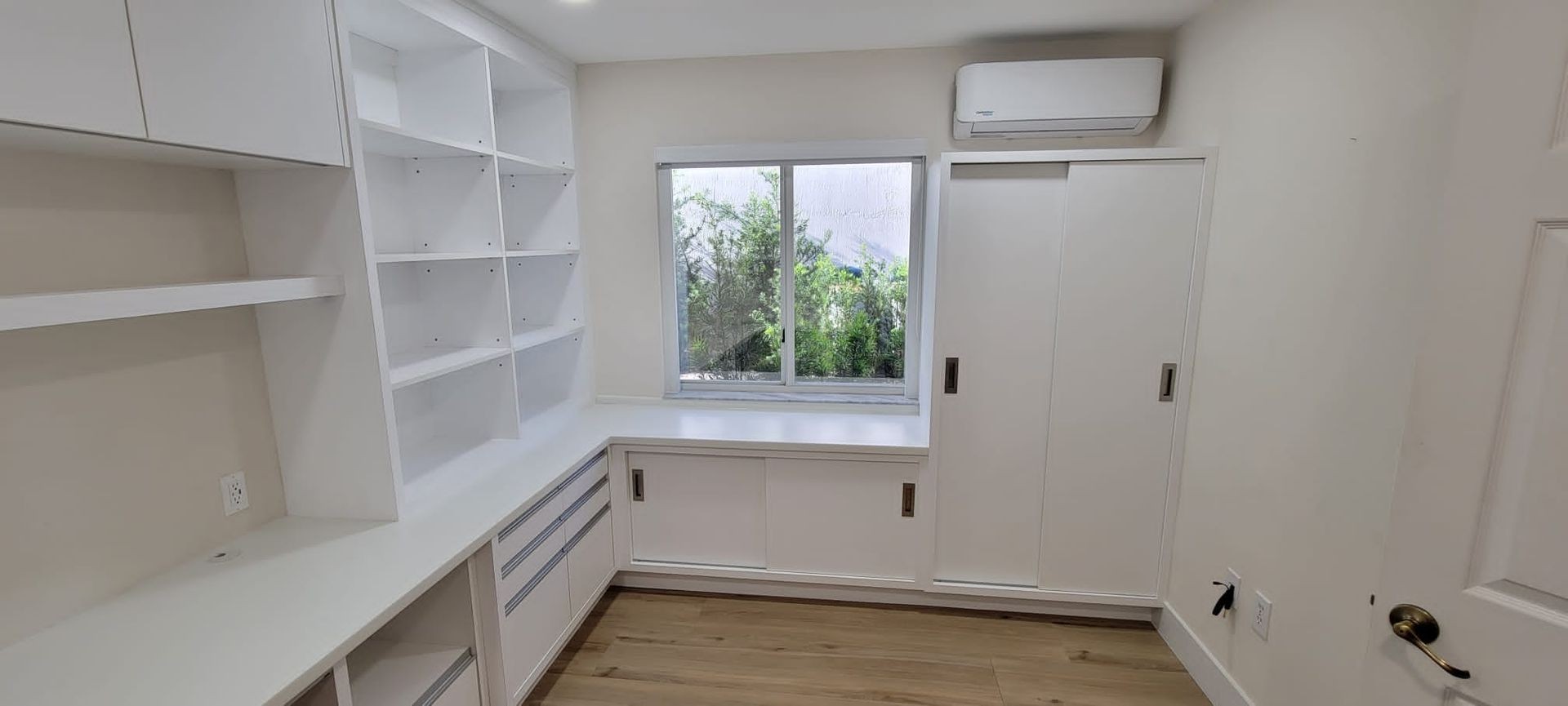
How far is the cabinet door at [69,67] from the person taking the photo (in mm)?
904

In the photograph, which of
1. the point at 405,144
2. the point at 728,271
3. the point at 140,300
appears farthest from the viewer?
the point at 728,271

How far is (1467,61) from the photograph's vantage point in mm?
860

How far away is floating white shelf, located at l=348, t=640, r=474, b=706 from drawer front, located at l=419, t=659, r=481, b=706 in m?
0.02

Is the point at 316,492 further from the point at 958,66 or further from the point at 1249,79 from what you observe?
the point at 1249,79

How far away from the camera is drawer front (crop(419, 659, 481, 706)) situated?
1.58 m

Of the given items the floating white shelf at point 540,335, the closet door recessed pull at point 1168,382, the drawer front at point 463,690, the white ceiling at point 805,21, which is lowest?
the drawer front at point 463,690

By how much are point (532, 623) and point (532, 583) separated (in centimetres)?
13

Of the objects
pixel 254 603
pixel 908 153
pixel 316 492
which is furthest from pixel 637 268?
pixel 254 603

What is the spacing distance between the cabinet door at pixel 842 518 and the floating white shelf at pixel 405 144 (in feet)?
5.35

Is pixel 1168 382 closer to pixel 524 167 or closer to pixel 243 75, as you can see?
pixel 524 167

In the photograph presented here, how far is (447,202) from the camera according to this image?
7.06 feet

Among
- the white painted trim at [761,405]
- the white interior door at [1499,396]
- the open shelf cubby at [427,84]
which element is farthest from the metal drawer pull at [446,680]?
the white interior door at [1499,396]

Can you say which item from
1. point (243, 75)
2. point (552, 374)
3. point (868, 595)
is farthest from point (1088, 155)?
point (552, 374)

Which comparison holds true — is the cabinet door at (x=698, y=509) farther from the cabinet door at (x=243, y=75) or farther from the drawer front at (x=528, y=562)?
the cabinet door at (x=243, y=75)
